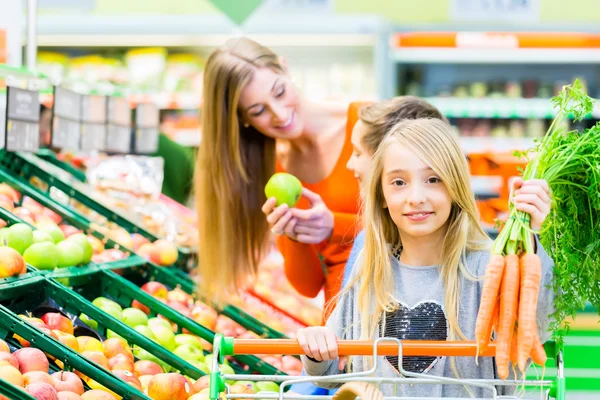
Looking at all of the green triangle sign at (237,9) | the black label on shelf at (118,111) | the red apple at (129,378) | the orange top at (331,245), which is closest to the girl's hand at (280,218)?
the orange top at (331,245)

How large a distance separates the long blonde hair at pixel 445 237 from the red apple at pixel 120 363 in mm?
612

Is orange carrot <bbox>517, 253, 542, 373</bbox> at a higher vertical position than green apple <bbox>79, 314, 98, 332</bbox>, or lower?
higher

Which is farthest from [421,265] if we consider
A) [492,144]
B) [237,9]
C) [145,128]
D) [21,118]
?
[492,144]

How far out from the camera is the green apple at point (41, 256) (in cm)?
250

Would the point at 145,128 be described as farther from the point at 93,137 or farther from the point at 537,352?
the point at 537,352

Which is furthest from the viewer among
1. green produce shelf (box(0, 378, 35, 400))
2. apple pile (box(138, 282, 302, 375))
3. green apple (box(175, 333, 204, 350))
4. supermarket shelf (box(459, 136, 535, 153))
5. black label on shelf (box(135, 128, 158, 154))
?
supermarket shelf (box(459, 136, 535, 153))

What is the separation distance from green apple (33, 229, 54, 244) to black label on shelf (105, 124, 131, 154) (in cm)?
132

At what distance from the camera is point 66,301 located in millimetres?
2324

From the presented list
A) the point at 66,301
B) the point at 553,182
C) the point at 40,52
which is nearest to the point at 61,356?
the point at 66,301

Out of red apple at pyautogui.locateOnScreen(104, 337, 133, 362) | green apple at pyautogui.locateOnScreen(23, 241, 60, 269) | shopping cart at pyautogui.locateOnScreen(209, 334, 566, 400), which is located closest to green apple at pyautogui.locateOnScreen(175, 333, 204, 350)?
red apple at pyautogui.locateOnScreen(104, 337, 133, 362)

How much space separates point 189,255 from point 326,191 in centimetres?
82

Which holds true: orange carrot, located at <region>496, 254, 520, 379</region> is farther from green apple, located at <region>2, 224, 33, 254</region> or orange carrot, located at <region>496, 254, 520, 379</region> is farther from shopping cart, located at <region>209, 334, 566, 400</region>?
green apple, located at <region>2, 224, 33, 254</region>

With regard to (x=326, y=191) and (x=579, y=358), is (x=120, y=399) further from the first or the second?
(x=579, y=358)

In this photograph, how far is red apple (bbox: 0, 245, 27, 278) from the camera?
2223 millimetres
